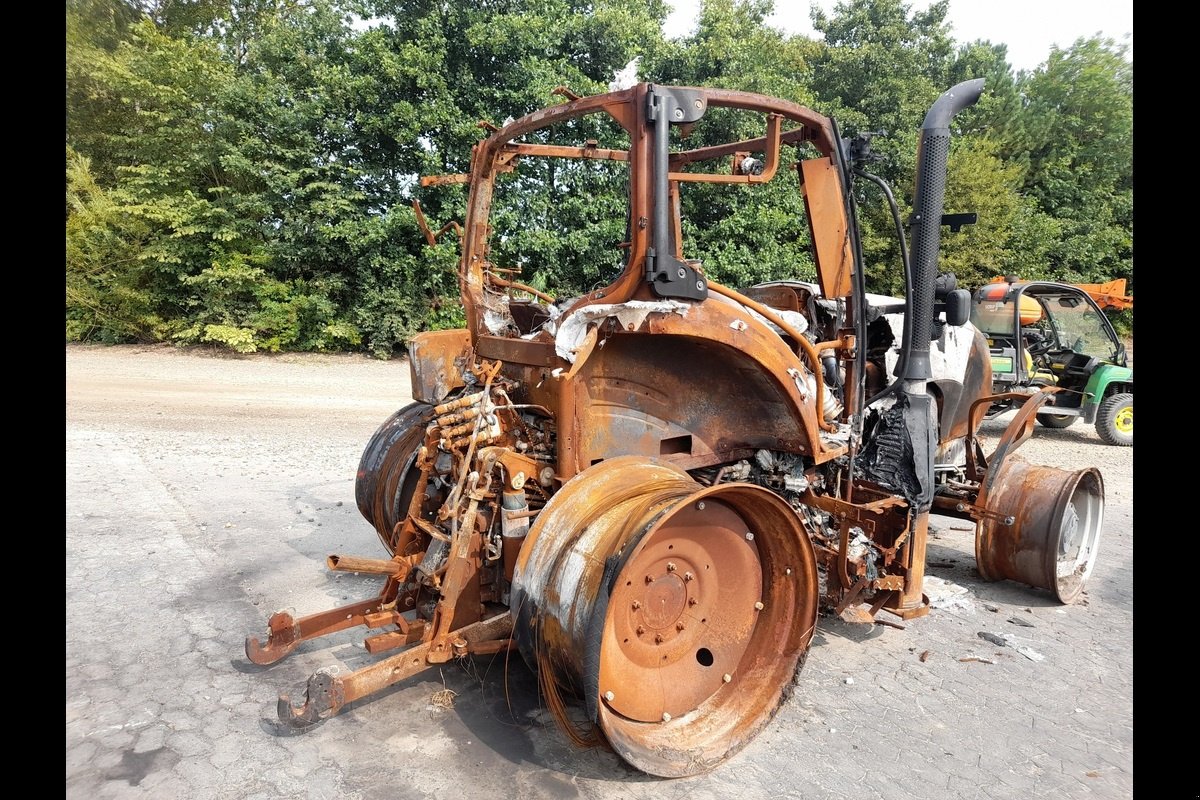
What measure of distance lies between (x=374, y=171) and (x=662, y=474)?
15578 millimetres

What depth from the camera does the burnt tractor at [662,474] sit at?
2816 millimetres

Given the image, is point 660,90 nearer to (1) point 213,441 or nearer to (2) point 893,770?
(2) point 893,770

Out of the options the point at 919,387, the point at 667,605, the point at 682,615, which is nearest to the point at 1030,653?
the point at 919,387

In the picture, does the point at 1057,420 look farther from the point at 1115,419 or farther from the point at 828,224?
the point at 828,224

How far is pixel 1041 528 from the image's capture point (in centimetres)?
470

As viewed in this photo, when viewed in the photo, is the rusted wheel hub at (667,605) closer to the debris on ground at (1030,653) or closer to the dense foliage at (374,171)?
the debris on ground at (1030,653)

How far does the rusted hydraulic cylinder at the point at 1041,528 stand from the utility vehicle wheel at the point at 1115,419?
23.0 feet

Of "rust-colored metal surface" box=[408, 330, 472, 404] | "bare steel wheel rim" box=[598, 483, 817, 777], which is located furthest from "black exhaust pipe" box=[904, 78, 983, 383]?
"rust-colored metal surface" box=[408, 330, 472, 404]

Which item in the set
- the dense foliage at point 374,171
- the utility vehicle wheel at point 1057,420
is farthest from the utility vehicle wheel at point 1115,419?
the dense foliage at point 374,171

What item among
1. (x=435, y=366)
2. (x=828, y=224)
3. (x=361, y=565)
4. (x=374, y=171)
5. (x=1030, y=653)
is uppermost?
(x=374, y=171)

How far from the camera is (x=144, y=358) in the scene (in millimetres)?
16672

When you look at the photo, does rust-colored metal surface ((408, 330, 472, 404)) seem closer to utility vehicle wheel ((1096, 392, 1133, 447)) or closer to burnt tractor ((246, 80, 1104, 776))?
burnt tractor ((246, 80, 1104, 776))
